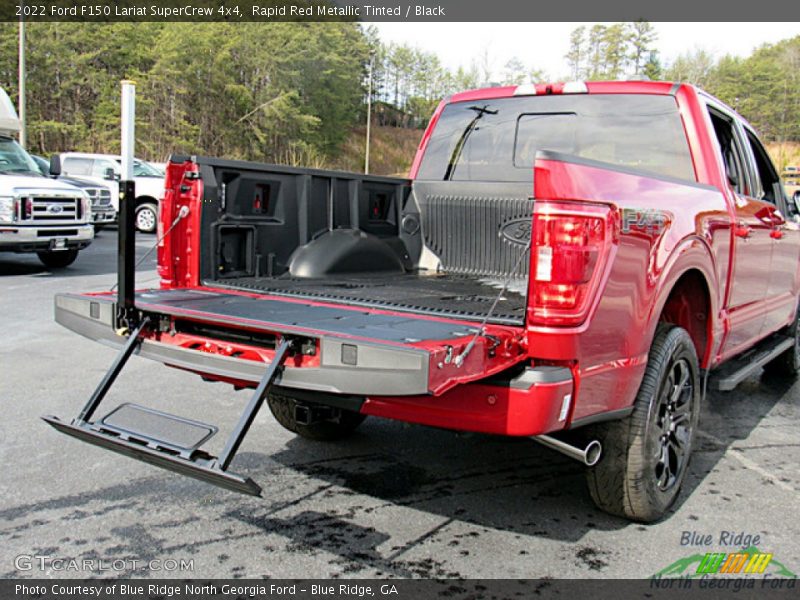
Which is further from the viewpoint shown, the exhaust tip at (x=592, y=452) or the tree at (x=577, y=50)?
the tree at (x=577, y=50)

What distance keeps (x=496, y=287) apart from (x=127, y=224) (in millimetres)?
2026

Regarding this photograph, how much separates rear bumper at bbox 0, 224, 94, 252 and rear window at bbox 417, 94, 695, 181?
8.33 m

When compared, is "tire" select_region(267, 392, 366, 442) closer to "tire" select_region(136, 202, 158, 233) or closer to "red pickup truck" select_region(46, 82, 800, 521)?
"red pickup truck" select_region(46, 82, 800, 521)

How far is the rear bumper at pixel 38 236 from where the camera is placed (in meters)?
11.3

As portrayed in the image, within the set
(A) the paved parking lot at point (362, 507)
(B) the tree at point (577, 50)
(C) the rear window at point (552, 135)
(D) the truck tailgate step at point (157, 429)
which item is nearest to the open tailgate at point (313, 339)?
(D) the truck tailgate step at point (157, 429)

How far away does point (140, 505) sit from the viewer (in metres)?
3.64

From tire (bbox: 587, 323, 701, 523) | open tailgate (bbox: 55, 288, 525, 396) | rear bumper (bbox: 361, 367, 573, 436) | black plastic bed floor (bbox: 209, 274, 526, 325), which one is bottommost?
tire (bbox: 587, 323, 701, 523)

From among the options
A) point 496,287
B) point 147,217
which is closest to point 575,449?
point 496,287

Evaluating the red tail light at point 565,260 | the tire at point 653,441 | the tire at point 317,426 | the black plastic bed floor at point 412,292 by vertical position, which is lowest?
the tire at point 317,426

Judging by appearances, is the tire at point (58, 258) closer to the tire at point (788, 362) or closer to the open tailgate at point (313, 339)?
the open tailgate at point (313, 339)

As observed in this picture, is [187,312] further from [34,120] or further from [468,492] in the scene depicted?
[34,120]

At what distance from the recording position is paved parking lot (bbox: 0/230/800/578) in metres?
3.15

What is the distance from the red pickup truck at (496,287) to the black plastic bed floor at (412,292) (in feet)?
0.08

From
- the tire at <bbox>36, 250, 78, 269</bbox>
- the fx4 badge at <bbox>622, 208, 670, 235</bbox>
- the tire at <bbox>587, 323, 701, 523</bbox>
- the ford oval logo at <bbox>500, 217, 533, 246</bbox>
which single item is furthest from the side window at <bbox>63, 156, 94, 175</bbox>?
the fx4 badge at <bbox>622, 208, 670, 235</bbox>
